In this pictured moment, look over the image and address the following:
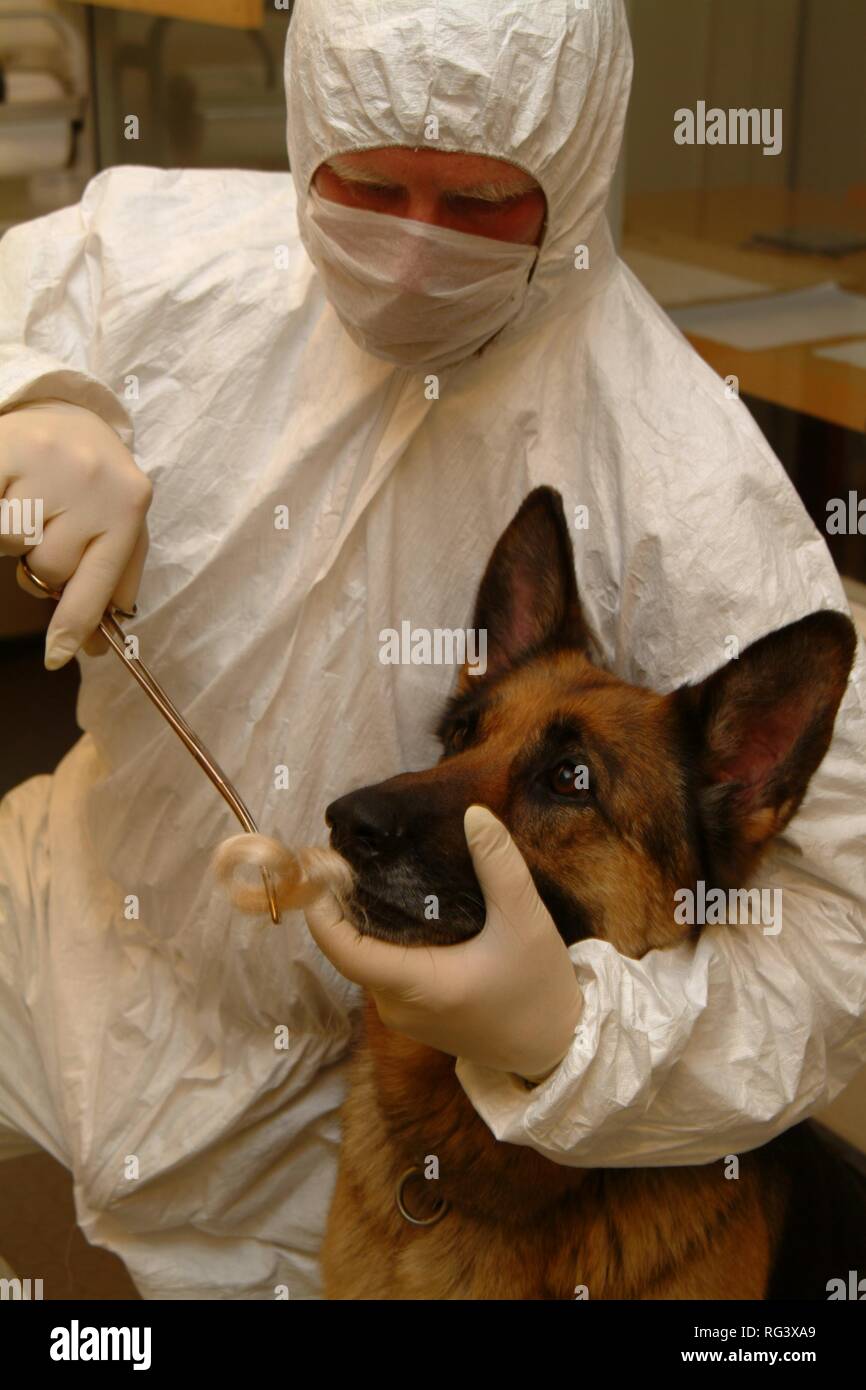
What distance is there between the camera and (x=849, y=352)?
243 cm

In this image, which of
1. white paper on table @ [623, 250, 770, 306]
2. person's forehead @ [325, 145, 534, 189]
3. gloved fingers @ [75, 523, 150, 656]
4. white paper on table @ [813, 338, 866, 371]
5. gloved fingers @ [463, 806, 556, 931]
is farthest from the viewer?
white paper on table @ [623, 250, 770, 306]

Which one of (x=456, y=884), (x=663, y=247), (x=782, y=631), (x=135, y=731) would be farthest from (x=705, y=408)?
(x=663, y=247)

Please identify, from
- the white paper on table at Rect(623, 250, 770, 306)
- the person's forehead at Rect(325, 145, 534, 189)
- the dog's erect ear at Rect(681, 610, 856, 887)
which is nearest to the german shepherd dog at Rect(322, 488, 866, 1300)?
the dog's erect ear at Rect(681, 610, 856, 887)

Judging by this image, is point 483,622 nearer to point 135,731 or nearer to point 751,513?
point 751,513

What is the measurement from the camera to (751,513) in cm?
142

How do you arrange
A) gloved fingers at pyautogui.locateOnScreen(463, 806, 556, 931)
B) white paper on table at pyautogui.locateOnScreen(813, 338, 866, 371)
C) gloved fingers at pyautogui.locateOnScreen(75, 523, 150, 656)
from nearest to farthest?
gloved fingers at pyautogui.locateOnScreen(463, 806, 556, 931) < gloved fingers at pyautogui.locateOnScreen(75, 523, 150, 656) < white paper on table at pyautogui.locateOnScreen(813, 338, 866, 371)

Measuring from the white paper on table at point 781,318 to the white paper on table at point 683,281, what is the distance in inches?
0.9

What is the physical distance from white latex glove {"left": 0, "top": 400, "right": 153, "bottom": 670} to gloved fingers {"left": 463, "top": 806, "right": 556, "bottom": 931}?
1.35ft

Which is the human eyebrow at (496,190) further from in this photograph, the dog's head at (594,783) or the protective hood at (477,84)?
the dog's head at (594,783)

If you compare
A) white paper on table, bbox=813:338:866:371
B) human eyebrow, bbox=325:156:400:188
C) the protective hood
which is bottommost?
white paper on table, bbox=813:338:866:371

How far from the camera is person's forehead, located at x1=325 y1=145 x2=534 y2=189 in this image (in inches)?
52.8

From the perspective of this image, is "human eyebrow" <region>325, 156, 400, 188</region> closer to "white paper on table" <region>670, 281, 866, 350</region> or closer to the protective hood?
the protective hood

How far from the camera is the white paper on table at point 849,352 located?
2406 millimetres
